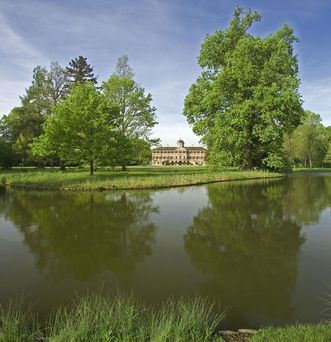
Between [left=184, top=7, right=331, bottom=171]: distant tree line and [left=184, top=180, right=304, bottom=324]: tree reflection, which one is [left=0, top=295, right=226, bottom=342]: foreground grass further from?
[left=184, top=7, right=331, bottom=171]: distant tree line

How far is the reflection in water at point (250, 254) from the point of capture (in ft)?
17.9

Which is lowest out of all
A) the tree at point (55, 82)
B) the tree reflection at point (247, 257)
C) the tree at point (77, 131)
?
the tree reflection at point (247, 257)

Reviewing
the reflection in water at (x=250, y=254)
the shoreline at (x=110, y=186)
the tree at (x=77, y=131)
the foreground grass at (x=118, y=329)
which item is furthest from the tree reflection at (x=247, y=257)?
the tree at (x=77, y=131)

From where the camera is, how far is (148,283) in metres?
6.30

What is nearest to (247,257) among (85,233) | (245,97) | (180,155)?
(85,233)

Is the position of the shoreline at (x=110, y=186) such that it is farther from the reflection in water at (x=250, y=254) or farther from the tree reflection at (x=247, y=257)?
the tree reflection at (x=247, y=257)

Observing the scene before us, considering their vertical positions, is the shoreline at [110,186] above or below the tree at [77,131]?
below

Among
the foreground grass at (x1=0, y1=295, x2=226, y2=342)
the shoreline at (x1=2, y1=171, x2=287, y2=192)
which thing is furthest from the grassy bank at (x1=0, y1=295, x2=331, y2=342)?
the shoreline at (x1=2, y1=171, x2=287, y2=192)

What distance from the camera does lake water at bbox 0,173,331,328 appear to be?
5648 mm

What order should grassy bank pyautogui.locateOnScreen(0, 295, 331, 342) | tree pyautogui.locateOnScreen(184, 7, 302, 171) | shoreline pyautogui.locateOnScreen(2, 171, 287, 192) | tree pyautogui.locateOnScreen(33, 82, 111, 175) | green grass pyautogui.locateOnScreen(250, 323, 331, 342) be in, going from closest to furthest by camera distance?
green grass pyautogui.locateOnScreen(250, 323, 331, 342)
grassy bank pyautogui.locateOnScreen(0, 295, 331, 342)
shoreline pyautogui.locateOnScreen(2, 171, 287, 192)
tree pyautogui.locateOnScreen(33, 82, 111, 175)
tree pyautogui.locateOnScreen(184, 7, 302, 171)

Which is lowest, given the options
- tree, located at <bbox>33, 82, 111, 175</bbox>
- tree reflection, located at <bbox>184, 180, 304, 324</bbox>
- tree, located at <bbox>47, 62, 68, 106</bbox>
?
tree reflection, located at <bbox>184, 180, 304, 324</bbox>

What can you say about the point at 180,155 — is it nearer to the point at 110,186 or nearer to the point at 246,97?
the point at 246,97

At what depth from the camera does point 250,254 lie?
8.10 meters

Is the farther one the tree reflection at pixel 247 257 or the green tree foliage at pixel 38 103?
the green tree foliage at pixel 38 103
